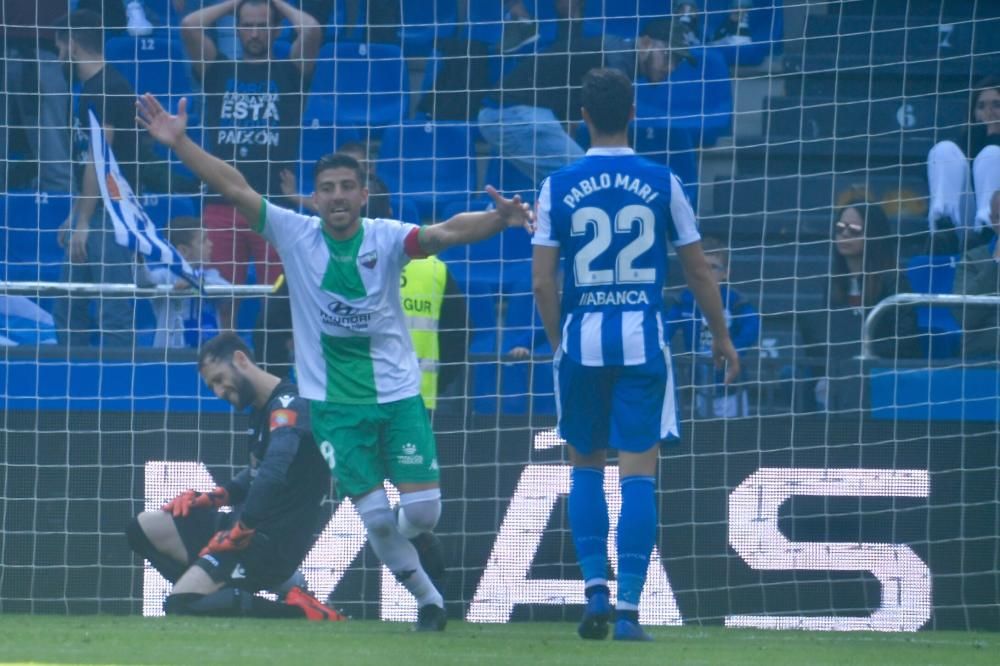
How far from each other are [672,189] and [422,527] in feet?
5.23

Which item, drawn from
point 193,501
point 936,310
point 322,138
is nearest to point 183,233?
point 322,138

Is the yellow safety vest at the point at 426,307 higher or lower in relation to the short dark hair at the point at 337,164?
lower

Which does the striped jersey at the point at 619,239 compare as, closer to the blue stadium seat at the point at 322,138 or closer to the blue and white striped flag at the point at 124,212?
the blue stadium seat at the point at 322,138

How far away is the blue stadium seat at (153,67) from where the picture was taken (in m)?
8.42

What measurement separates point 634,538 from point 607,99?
4.78 ft

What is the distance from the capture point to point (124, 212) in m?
7.90

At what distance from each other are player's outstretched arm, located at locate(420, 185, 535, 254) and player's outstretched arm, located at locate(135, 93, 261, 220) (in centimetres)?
66

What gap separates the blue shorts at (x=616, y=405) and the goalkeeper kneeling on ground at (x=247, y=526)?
1.79 metres

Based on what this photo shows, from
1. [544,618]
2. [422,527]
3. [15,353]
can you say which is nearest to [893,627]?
[544,618]

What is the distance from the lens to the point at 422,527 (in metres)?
5.68

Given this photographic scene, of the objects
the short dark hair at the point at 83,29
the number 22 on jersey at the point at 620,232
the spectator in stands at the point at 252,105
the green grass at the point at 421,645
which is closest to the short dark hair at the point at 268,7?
the spectator in stands at the point at 252,105

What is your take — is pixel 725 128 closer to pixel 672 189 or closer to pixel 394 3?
pixel 394 3

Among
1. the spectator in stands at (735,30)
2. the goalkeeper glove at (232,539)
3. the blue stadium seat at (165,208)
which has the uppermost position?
the spectator in stands at (735,30)

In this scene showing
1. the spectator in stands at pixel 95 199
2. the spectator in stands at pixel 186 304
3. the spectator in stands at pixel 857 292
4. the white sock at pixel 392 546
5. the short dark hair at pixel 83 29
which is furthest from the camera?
the short dark hair at pixel 83 29
